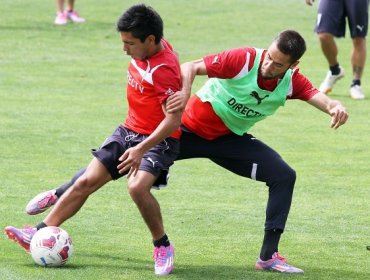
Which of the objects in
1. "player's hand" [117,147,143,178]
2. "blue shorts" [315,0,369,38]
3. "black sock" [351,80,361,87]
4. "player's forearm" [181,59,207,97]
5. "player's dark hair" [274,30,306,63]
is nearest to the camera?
"player's hand" [117,147,143,178]

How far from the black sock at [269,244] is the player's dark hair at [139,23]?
168 centimetres

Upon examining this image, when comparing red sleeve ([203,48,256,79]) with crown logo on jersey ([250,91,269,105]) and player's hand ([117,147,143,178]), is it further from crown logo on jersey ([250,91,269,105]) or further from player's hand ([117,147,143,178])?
player's hand ([117,147,143,178])

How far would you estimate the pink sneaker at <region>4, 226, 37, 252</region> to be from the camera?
866cm

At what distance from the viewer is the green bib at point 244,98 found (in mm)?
8609

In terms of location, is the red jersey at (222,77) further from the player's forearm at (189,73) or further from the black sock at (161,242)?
the black sock at (161,242)

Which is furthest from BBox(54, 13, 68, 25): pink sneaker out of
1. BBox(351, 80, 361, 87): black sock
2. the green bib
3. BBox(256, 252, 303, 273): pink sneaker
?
BBox(256, 252, 303, 273): pink sneaker

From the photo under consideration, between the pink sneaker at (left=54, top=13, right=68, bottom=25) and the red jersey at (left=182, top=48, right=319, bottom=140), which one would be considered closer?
the red jersey at (left=182, top=48, right=319, bottom=140)

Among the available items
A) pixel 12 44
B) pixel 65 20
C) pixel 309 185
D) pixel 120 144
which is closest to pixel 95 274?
pixel 120 144

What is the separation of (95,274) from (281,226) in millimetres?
1421

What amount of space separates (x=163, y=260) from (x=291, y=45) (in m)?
1.77

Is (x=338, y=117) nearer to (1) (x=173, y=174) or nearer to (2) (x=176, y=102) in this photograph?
(2) (x=176, y=102)

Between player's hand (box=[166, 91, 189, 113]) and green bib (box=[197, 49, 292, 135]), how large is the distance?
67cm

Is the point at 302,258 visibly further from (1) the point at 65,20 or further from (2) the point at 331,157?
(1) the point at 65,20

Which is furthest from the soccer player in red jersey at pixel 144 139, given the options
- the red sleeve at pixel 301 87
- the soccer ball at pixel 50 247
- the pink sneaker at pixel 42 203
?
the red sleeve at pixel 301 87
